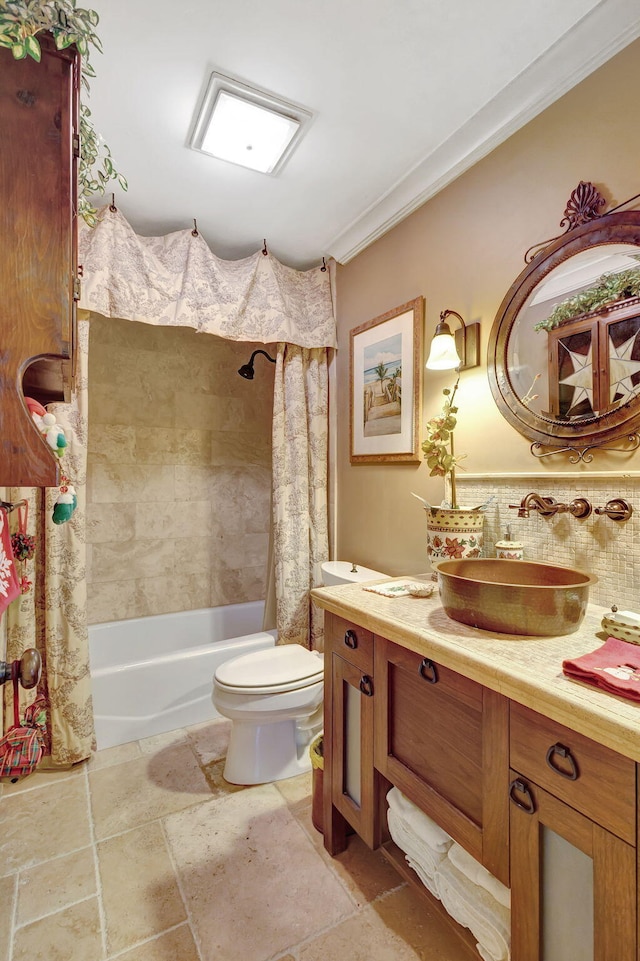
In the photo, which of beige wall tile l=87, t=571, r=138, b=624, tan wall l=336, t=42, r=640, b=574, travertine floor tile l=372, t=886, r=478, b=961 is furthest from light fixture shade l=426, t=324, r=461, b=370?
beige wall tile l=87, t=571, r=138, b=624

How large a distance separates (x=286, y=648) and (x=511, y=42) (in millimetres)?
2328

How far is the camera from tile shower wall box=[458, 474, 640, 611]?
46.4 inches

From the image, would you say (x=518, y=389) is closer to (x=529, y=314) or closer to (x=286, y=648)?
(x=529, y=314)

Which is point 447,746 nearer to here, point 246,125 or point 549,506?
point 549,506

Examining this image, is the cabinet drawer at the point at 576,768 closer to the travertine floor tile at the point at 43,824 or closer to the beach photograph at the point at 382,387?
the beach photograph at the point at 382,387

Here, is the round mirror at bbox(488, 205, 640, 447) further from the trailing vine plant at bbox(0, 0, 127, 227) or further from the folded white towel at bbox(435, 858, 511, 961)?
the trailing vine plant at bbox(0, 0, 127, 227)

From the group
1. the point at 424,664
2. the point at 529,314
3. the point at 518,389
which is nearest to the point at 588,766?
the point at 424,664

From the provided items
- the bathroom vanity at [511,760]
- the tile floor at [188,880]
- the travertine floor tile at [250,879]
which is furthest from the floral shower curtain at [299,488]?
the bathroom vanity at [511,760]

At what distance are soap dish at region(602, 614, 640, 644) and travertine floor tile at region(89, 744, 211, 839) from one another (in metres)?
1.59

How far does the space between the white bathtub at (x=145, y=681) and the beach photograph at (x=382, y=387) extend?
1.32 m

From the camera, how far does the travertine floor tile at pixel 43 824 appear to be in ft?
4.69

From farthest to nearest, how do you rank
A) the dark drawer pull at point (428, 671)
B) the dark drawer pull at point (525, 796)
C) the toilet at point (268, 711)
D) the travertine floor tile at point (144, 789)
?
1. the toilet at point (268, 711)
2. the travertine floor tile at point (144, 789)
3. the dark drawer pull at point (428, 671)
4. the dark drawer pull at point (525, 796)

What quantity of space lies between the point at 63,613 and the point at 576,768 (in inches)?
76.4

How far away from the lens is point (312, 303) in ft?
8.34
